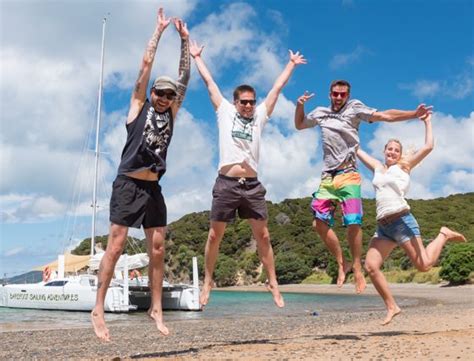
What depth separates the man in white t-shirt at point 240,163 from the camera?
8.06 metres

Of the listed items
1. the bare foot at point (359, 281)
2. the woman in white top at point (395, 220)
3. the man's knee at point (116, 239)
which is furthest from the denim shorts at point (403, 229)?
the man's knee at point (116, 239)

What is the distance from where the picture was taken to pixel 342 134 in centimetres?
894

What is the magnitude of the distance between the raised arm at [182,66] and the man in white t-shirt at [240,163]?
22.3 inches

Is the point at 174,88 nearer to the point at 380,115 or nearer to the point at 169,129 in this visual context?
the point at 169,129

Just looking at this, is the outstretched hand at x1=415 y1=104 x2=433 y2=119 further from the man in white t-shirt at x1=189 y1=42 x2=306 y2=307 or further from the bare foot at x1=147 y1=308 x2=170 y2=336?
the bare foot at x1=147 y1=308 x2=170 y2=336

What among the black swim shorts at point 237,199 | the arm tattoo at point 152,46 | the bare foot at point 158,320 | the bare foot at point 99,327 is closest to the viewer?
the bare foot at point 99,327

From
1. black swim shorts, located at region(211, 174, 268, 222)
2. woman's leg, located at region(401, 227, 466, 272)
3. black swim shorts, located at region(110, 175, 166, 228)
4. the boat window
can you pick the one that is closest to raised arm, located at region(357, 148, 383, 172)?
woman's leg, located at region(401, 227, 466, 272)

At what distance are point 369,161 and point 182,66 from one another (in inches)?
129

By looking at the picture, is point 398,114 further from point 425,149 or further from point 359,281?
point 359,281

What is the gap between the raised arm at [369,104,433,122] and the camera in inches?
352

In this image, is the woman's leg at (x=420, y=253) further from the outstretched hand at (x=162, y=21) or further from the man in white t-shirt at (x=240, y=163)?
the outstretched hand at (x=162, y=21)

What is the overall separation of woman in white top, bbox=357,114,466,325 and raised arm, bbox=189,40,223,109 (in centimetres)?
265

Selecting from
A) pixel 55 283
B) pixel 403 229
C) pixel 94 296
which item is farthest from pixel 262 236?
pixel 55 283

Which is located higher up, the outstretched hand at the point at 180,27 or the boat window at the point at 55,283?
the outstretched hand at the point at 180,27
